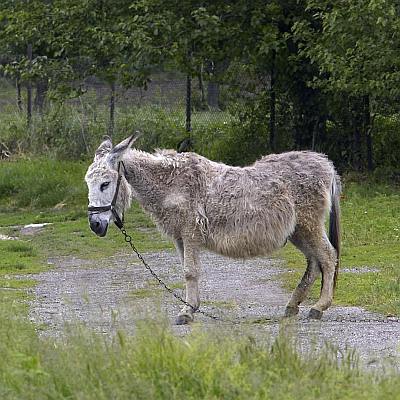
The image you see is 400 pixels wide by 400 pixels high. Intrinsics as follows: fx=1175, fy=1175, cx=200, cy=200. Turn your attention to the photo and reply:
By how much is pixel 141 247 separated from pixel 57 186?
581 centimetres

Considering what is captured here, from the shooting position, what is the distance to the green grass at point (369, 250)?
13.1m

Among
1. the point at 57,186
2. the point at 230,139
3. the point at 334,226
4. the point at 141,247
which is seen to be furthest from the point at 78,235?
the point at 334,226

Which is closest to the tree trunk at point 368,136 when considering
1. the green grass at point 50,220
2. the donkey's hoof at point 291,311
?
the green grass at point 50,220

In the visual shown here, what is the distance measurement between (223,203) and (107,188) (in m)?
1.17

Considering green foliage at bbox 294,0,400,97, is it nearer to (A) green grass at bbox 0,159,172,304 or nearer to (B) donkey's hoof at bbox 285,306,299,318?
(A) green grass at bbox 0,159,172,304

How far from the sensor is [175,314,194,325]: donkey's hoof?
1152cm

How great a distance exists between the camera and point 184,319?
1158cm

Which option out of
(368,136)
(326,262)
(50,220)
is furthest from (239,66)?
(326,262)

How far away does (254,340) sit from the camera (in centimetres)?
747

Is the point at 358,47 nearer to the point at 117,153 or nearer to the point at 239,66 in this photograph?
the point at 239,66

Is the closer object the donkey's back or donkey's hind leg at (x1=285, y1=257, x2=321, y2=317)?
the donkey's back

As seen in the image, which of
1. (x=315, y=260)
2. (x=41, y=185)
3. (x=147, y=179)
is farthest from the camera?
(x=41, y=185)

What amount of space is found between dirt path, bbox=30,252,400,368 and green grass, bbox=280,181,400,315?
0.34 m

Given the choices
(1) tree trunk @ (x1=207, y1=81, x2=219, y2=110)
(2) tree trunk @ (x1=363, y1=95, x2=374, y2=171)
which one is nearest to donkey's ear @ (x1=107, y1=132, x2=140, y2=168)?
(2) tree trunk @ (x1=363, y1=95, x2=374, y2=171)
